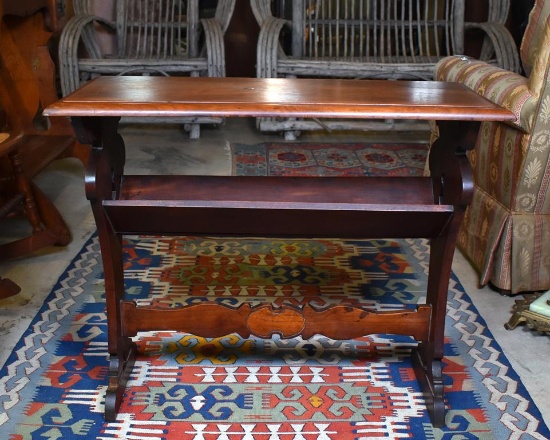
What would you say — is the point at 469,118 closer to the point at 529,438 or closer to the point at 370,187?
the point at 370,187

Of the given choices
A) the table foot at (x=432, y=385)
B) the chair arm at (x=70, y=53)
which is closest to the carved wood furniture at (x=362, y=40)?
the chair arm at (x=70, y=53)

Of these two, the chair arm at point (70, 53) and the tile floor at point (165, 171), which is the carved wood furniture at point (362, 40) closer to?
the tile floor at point (165, 171)

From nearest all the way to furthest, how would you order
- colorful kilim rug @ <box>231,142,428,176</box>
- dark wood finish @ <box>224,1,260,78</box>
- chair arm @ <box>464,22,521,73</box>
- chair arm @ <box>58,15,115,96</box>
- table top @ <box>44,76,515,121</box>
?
table top @ <box>44,76,515,121</box> → colorful kilim rug @ <box>231,142,428,176</box> → chair arm @ <box>58,15,115,96</box> → chair arm @ <box>464,22,521,73</box> → dark wood finish @ <box>224,1,260,78</box>

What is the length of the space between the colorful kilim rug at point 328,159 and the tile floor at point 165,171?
0.50 ft

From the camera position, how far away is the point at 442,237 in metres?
1.92

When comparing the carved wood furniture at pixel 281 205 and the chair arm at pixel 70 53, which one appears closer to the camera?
the carved wood furniture at pixel 281 205

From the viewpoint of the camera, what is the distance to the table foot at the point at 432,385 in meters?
1.89

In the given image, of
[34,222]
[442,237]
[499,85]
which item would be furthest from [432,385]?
[34,222]

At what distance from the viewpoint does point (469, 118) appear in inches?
64.4

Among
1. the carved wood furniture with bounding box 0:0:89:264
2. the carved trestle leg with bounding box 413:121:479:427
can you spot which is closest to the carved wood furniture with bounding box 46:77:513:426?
the carved trestle leg with bounding box 413:121:479:427

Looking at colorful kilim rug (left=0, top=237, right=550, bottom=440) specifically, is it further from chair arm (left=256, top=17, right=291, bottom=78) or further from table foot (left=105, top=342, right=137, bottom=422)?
chair arm (left=256, top=17, right=291, bottom=78)

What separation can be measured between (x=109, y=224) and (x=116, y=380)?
440mm

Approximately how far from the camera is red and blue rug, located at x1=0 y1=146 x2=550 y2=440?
1.88 metres

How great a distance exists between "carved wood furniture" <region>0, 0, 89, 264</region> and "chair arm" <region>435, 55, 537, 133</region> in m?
1.77
